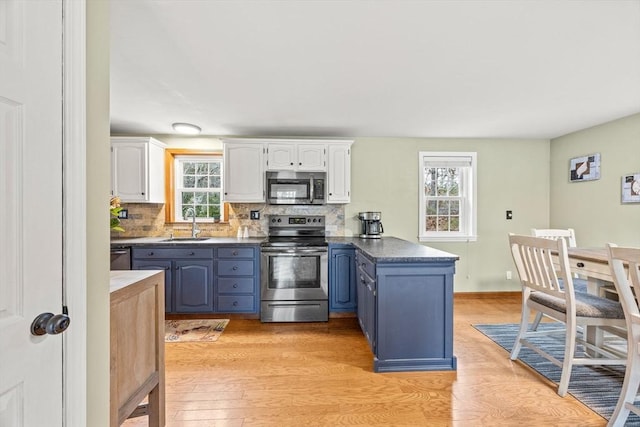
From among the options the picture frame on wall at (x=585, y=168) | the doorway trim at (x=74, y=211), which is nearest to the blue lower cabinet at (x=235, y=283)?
the doorway trim at (x=74, y=211)

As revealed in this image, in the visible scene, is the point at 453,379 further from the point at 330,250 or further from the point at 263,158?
the point at 263,158

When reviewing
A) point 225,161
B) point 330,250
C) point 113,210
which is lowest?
point 330,250

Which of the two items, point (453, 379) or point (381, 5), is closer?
point (381, 5)

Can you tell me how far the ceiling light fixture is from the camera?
3.44m

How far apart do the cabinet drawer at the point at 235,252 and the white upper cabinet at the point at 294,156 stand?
3.41 ft

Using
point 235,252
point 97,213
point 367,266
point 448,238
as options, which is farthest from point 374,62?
point 448,238

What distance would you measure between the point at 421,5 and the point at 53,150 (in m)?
1.70

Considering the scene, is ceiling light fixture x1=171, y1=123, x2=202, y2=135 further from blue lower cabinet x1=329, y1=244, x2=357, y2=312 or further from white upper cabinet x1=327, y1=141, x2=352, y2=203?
blue lower cabinet x1=329, y1=244, x2=357, y2=312

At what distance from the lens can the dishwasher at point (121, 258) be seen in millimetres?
3256

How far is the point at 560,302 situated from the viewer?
2.08 metres

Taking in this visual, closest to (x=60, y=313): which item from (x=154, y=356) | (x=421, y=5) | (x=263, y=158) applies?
(x=154, y=356)

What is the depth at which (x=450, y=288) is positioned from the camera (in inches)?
87.7

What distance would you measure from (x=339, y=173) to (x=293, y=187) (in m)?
0.61

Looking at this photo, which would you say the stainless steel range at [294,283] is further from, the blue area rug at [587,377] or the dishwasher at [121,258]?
the blue area rug at [587,377]
